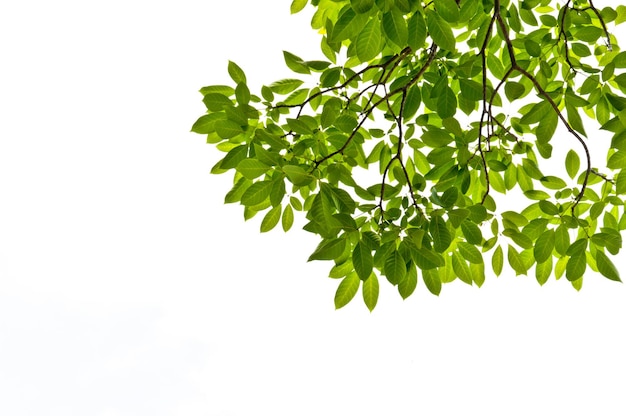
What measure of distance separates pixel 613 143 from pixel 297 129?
946 millimetres

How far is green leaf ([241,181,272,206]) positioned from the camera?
5.92ft

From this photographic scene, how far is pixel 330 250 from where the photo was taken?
69.9 inches

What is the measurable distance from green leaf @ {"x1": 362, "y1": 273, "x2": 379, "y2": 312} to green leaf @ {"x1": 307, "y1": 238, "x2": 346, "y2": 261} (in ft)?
0.73

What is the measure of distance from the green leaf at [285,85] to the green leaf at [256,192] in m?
0.53

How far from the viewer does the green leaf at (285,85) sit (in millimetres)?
2229

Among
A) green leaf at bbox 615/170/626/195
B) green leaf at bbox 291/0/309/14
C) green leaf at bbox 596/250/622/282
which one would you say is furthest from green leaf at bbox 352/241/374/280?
green leaf at bbox 291/0/309/14

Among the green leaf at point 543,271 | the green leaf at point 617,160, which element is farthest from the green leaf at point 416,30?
the green leaf at point 543,271

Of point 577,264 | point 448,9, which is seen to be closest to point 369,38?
point 448,9

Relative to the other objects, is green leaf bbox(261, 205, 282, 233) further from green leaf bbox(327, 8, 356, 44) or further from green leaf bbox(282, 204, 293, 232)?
green leaf bbox(327, 8, 356, 44)

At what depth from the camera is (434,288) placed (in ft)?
6.57

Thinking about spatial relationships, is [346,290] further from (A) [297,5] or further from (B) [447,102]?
(A) [297,5]

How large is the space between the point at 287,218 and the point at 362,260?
0.49 meters

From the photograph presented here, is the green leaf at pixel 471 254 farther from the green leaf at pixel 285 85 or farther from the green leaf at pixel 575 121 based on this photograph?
the green leaf at pixel 285 85

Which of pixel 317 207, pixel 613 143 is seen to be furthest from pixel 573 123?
pixel 317 207
